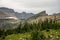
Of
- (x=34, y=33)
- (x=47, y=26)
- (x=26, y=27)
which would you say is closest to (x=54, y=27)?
(x=47, y=26)

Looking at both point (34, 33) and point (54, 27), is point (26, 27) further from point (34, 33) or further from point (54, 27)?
point (34, 33)

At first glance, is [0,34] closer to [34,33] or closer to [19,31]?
[19,31]

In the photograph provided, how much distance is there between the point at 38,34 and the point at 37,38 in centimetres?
187

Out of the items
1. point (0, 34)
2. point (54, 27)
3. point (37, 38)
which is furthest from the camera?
point (54, 27)

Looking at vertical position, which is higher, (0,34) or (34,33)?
(34,33)

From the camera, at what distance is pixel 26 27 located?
157500mm

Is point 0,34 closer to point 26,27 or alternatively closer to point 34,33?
point 26,27

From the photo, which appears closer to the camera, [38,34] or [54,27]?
[38,34]

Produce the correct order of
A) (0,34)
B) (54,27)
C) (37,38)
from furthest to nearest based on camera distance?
(54,27), (0,34), (37,38)

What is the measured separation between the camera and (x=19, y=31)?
526ft

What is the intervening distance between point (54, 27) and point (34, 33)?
82973 mm

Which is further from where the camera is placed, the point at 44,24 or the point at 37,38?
the point at 44,24

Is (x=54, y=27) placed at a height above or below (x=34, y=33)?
below

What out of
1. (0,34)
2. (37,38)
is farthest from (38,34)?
(0,34)
